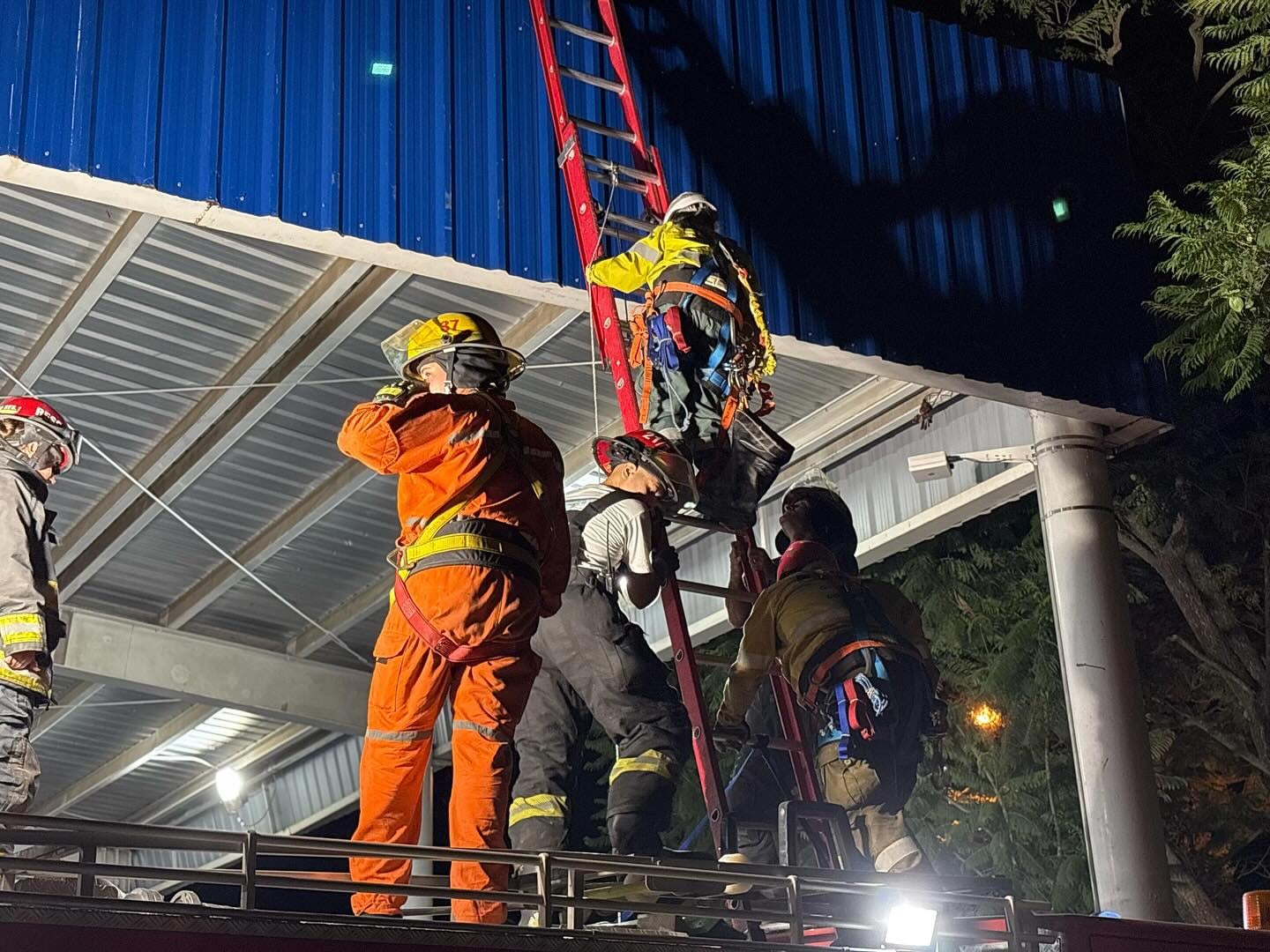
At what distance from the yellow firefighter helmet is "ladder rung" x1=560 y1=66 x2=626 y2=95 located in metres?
3.07

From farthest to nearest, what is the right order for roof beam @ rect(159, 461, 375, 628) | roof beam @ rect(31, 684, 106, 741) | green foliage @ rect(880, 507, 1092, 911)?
roof beam @ rect(31, 684, 106, 741) → green foliage @ rect(880, 507, 1092, 911) → roof beam @ rect(159, 461, 375, 628)

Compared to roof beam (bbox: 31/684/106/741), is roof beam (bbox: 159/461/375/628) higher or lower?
higher

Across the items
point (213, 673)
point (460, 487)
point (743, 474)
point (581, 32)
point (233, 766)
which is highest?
point (581, 32)

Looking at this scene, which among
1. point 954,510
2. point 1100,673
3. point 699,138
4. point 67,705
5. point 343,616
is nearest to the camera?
point 699,138

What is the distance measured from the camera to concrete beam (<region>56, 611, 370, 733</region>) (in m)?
14.0

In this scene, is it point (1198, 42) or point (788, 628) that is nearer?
point (788, 628)

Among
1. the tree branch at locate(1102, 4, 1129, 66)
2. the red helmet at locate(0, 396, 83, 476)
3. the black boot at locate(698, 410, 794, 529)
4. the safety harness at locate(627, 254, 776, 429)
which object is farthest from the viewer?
the tree branch at locate(1102, 4, 1129, 66)

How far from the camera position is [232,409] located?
455 inches

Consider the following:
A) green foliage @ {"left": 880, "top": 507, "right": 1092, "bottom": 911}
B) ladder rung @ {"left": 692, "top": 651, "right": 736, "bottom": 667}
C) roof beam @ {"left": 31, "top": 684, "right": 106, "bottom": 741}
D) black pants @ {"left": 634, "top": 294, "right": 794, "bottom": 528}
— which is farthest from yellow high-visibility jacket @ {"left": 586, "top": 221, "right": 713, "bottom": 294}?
roof beam @ {"left": 31, "top": 684, "right": 106, "bottom": 741}

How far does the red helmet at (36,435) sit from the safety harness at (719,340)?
2680 millimetres

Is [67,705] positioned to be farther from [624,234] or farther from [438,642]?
[438,642]

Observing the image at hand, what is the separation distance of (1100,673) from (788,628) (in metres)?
3.50

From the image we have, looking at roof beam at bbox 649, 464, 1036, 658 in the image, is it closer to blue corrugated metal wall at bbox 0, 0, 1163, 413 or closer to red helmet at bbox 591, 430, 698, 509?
blue corrugated metal wall at bbox 0, 0, 1163, 413

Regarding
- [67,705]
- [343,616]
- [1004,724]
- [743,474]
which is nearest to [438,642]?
[743,474]
